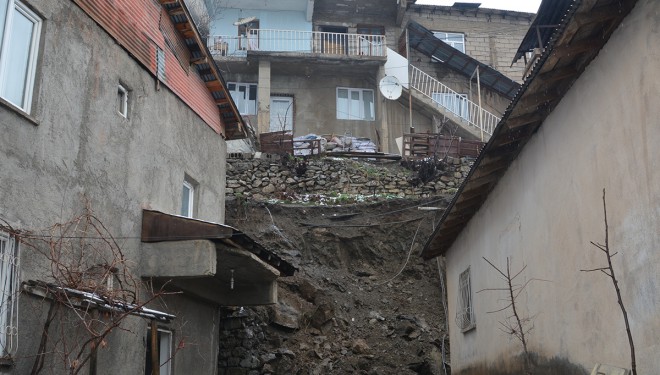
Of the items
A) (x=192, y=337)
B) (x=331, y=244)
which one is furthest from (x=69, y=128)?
(x=331, y=244)

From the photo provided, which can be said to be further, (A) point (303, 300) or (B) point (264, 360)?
(A) point (303, 300)

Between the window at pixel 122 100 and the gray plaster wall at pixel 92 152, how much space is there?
0.32 feet

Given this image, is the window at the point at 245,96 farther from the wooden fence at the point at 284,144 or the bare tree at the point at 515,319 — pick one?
the bare tree at the point at 515,319

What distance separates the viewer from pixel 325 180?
2244 cm

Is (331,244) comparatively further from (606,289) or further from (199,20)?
(606,289)

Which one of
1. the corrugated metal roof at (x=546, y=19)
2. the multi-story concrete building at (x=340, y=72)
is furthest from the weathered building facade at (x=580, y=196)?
the multi-story concrete building at (x=340, y=72)

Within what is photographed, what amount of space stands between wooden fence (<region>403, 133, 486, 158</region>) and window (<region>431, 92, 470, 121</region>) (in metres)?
4.66

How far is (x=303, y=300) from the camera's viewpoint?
17188mm

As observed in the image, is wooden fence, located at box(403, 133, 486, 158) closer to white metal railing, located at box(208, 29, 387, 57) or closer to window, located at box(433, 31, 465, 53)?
white metal railing, located at box(208, 29, 387, 57)

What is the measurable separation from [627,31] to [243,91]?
2366cm

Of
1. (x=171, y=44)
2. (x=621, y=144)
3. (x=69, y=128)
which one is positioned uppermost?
(x=171, y=44)

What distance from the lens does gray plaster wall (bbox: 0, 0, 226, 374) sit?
270 inches

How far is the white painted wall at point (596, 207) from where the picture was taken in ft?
18.0

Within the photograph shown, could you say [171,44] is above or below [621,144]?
above
